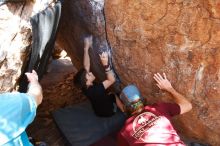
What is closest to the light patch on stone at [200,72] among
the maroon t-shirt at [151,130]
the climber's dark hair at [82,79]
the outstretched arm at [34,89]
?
the maroon t-shirt at [151,130]

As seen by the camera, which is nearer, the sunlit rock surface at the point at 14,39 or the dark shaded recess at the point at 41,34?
the sunlit rock surface at the point at 14,39

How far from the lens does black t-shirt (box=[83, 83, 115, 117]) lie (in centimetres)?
404

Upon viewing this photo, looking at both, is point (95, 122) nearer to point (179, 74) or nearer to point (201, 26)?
point (179, 74)

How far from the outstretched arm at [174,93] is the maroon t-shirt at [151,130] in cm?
19

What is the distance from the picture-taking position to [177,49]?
11.2 ft

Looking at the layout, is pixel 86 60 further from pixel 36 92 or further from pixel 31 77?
pixel 36 92

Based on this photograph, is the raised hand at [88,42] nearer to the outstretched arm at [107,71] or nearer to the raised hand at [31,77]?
the outstretched arm at [107,71]

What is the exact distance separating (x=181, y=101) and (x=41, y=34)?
156 centimetres

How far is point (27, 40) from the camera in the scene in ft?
11.3

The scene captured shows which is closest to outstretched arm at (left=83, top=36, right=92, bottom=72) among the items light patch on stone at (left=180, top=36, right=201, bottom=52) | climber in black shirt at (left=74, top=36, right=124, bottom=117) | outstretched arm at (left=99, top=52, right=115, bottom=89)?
climber in black shirt at (left=74, top=36, right=124, bottom=117)

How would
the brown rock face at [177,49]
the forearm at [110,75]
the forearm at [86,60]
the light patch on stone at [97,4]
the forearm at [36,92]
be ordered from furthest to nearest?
the forearm at [86,60], the forearm at [110,75], the light patch on stone at [97,4], the brown rock face at [177,49], the forearm at [36,92]

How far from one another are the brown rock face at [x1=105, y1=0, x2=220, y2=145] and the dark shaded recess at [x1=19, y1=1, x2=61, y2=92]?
609mm

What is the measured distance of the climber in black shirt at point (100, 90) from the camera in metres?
4.05

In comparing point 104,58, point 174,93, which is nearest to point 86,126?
point 104,58
